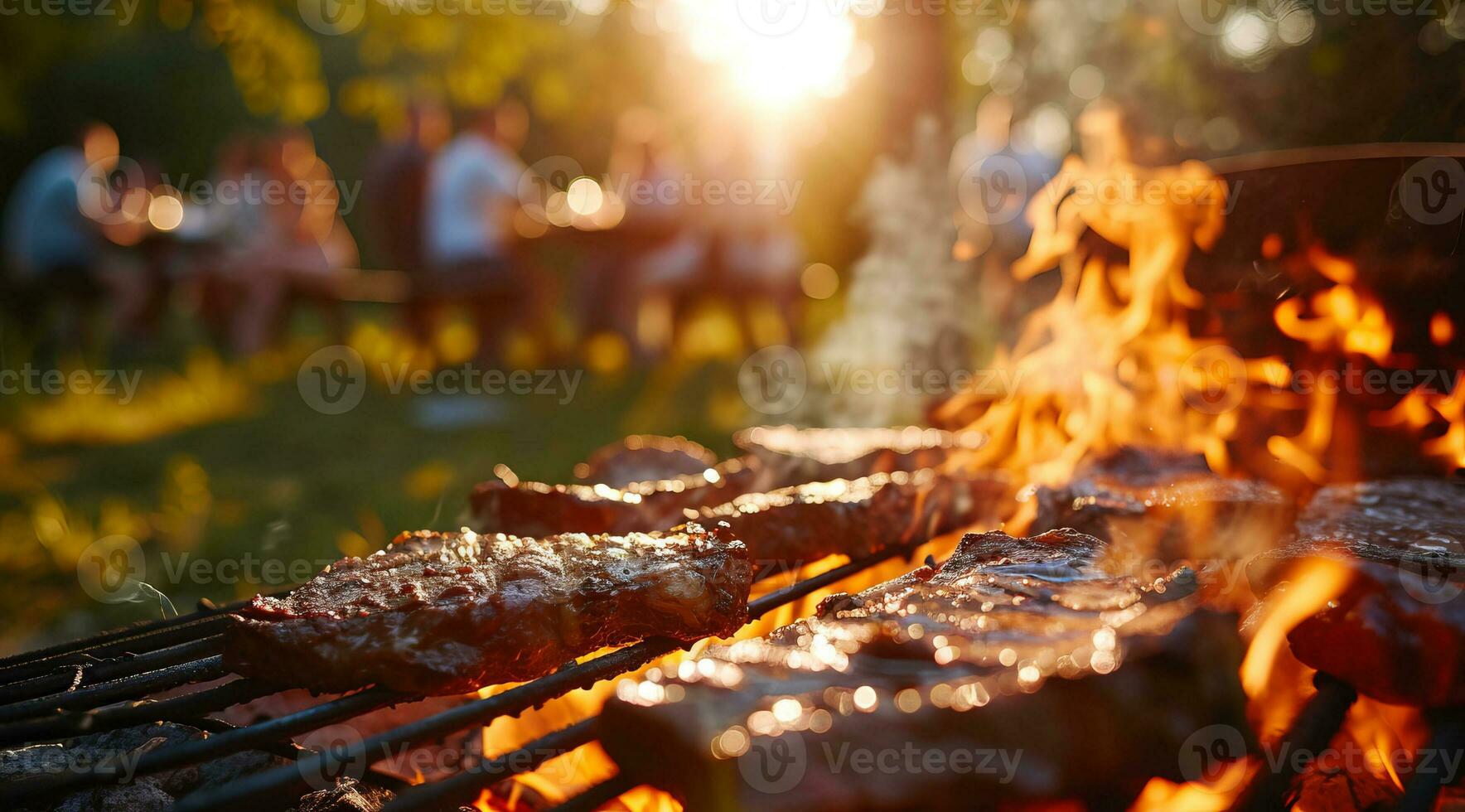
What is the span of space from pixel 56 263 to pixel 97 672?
11.9 meters

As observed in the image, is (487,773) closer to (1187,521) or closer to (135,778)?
(135,778)

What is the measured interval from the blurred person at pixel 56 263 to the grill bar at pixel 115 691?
459 inches

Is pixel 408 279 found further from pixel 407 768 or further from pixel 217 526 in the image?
pixel 407 768

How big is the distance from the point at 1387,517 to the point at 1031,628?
4.71 ft

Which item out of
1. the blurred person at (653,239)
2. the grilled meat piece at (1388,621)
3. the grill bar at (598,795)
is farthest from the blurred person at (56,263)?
the grilled meat piece at (1388,621)

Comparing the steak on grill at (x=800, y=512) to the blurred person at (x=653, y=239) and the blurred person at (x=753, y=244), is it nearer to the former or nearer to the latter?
the blurred person at (x=653, y=239)

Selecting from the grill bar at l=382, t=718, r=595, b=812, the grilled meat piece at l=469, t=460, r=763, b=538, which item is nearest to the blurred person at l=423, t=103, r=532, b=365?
the grilled meat piece at l=469, t=460, r=763, b=538

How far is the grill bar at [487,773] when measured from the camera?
1378 millimetres

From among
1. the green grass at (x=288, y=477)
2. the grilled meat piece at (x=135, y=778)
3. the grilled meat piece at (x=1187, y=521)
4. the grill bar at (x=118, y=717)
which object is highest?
the grill bar at (x=118, y=717)

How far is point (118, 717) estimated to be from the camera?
4.79 ft

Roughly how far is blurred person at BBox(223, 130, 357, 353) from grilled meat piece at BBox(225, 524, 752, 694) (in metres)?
10.0

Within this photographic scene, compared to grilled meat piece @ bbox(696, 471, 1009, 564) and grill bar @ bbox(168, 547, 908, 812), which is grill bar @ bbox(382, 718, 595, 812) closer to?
grill bar @ bbox(168, 547, 908, 812)

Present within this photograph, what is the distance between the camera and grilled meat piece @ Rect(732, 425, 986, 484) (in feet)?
10.6

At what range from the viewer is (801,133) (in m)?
18.1
